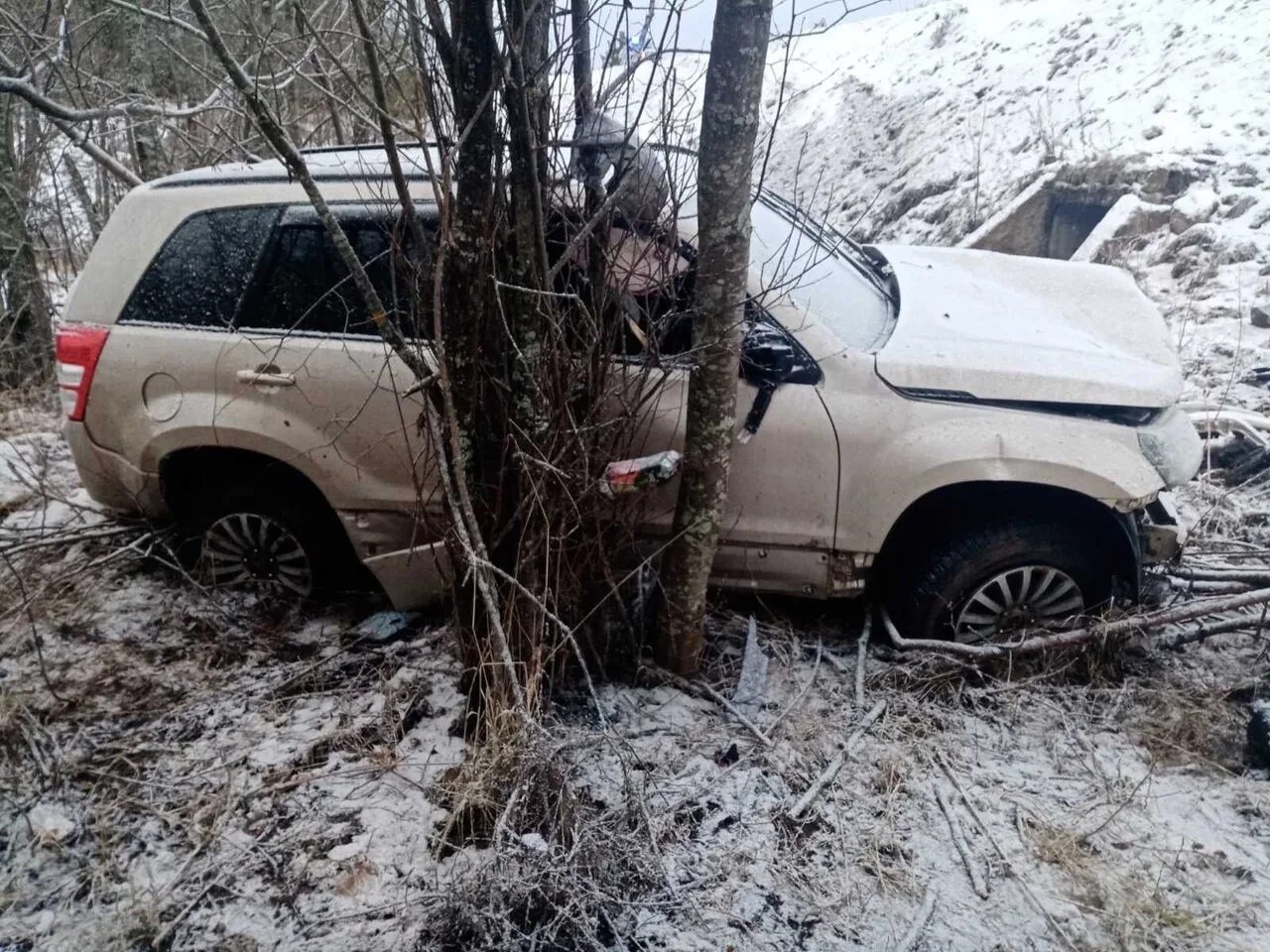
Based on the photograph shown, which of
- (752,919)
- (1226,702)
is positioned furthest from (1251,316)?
(752,919)

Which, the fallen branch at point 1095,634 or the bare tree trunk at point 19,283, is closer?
the fallen branch at point 1095,634

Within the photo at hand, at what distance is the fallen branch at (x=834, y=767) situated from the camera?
8.29 feet

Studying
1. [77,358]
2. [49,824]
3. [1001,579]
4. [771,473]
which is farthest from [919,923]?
[77,358]

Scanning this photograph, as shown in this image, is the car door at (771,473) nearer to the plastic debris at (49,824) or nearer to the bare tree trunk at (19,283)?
the plastic debris at (49,824)

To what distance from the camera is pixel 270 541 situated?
3.47 meters

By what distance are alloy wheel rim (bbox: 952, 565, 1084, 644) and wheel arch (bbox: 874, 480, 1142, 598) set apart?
0.19 m

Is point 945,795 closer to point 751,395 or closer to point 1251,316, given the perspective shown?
point 751,395

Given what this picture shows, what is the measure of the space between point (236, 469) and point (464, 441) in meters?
1.45

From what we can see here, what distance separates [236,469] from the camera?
3.38 m

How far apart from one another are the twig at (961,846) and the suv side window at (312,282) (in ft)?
8.43

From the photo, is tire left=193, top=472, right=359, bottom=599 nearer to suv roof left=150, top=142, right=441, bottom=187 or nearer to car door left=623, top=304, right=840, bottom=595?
suv roof left=150, top=142, right=441, bottom=187

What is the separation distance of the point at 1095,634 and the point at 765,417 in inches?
56.2

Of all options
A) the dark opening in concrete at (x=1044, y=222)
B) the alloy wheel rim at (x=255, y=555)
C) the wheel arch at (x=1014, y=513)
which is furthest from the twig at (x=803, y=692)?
the dark opening in concrete at (x=1044, y=222)

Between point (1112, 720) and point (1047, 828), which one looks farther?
point (1112, 720)
